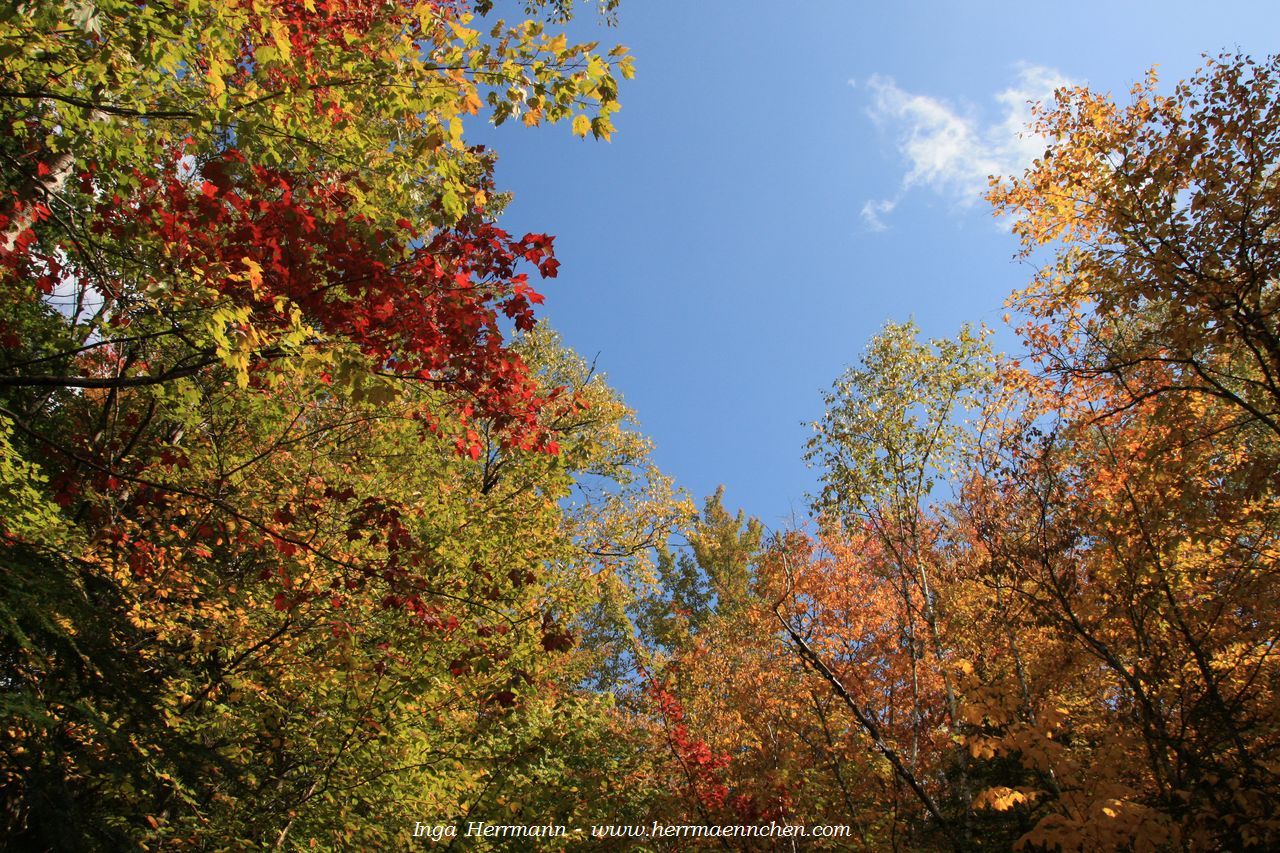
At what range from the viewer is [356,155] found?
4.56 m

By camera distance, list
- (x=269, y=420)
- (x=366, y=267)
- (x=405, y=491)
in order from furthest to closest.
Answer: (x=405, y=491) < (x=269, y=420) < (x=366, y=267)

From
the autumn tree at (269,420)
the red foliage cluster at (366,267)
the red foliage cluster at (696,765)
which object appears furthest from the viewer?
the red foliage cluster at (696,765)

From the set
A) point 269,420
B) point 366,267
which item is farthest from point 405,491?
point 366,267

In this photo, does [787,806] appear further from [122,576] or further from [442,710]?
[122,576]

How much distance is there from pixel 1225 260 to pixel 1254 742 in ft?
16.5

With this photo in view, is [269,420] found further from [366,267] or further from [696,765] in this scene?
[696,765]

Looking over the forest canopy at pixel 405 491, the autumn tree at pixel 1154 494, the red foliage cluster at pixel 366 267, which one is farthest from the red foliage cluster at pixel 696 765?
the red foliage cluster at pixel 366 267

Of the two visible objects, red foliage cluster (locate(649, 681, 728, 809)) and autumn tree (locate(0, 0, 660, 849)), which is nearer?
autumn tree (locate(0, 0, 660, 849))

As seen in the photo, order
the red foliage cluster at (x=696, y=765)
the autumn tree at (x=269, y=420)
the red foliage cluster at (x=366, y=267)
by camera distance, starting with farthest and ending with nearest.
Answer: the red foliage cluster at (x=696, y=765), the red foliage cluster at (x=366, y=267), the autumn tree at (x=269, y=420)

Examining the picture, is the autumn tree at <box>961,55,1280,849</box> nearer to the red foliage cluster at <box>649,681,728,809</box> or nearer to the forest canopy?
the forest canopy

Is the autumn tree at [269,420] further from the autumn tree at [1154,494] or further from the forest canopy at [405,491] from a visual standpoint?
the autumn tree at [1154,494]

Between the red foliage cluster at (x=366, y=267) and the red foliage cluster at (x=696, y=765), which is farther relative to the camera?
the red foliage cluster at (x=696, y=765)

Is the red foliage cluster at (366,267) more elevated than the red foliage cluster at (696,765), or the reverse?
the red foliage cluster at (366,267)

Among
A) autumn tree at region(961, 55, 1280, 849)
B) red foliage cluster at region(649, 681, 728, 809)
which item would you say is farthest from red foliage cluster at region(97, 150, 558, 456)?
red foliage cluster at region(649, 681, 728, 809)
